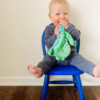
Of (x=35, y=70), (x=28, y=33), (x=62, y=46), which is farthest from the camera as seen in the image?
(x=28, y=33)

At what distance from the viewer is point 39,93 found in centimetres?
148

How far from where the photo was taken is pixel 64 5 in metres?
1.21

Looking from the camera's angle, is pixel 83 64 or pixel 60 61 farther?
pixel 60 61

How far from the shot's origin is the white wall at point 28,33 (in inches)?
55.5

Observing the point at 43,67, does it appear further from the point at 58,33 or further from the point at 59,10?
the point at 59,10

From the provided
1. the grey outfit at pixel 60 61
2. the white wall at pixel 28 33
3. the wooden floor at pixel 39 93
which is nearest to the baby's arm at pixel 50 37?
the grey outfit at pixel 60 61

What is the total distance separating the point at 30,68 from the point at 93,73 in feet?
1.25

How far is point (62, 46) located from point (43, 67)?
190 mm

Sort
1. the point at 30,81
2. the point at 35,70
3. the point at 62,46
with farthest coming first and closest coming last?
the point at 30,81 → the point at 62,46 → the point at 35,70

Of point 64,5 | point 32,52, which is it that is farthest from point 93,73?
point 32,52

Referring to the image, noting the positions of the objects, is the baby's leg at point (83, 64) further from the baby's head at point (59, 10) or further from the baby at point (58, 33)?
the baby's head at point (59, 10)

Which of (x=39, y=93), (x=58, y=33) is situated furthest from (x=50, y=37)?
(x=39, y=93)

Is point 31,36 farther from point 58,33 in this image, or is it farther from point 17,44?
point 58,33

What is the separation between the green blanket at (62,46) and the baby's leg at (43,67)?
7 cm
